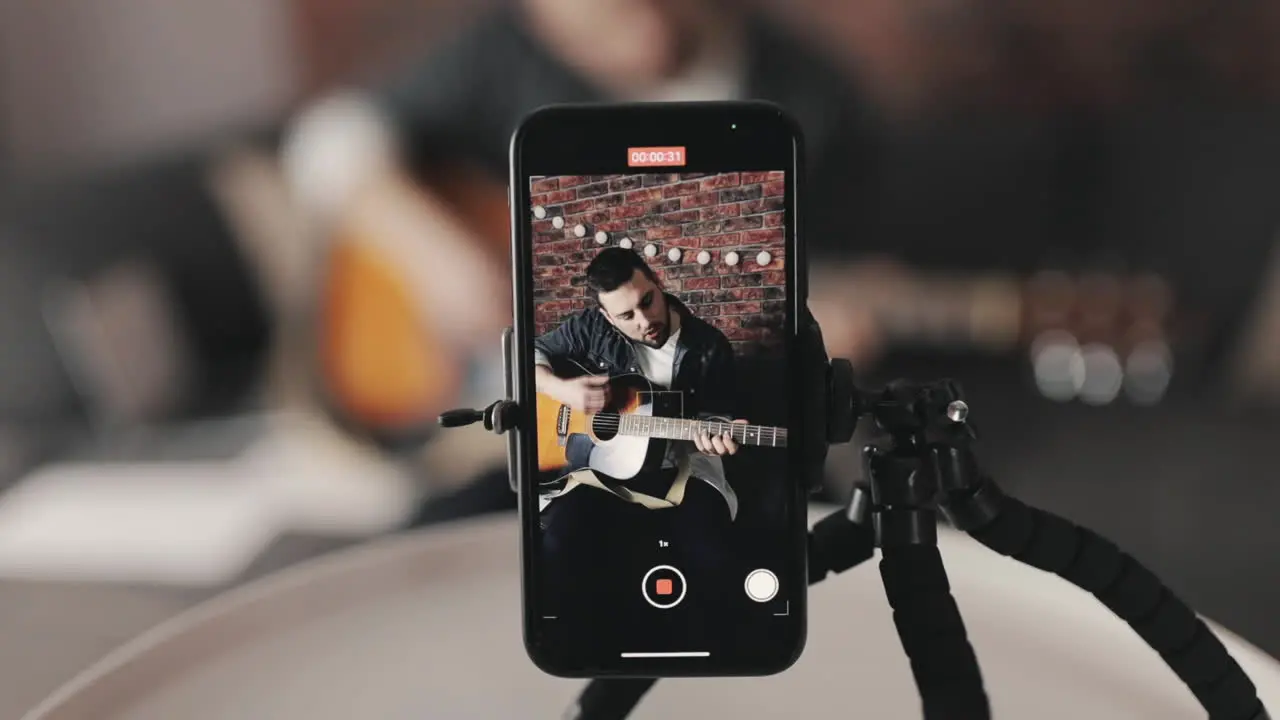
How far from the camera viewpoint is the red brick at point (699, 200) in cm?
32

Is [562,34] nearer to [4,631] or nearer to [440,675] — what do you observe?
[4,631]

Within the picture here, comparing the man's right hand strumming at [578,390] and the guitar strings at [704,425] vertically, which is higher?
→ the man's right hand strumming at [578,390]

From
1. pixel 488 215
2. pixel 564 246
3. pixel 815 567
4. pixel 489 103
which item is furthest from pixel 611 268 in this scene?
pixel 489 103

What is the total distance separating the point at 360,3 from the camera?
164 centimetres

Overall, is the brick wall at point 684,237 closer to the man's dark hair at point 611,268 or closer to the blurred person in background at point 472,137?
the man's dark hair at point 611,268

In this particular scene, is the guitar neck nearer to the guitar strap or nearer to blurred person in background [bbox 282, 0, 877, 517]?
the guitar strap

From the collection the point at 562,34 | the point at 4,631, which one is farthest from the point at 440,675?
the point at 562,34

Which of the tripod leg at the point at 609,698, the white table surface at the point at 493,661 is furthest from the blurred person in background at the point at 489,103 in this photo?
the tripod leg at the point at 609,698

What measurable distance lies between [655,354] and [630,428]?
0.09 ft

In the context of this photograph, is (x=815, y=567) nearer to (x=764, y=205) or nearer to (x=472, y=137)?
(x=764, y=205)

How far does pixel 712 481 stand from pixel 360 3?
154 centimetres

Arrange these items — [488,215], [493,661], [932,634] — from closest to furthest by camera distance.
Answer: [932,634] < [493,661] < [488,215]

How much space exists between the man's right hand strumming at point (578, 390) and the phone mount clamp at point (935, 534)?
1 centimetres

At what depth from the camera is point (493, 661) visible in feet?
1.39
